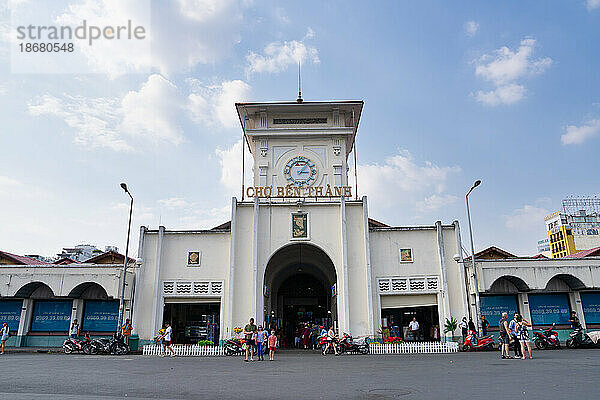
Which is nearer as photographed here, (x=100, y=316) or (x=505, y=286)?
(x=505, y=286)

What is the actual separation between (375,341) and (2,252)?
23.4m

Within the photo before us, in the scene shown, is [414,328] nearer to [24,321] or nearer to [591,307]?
[591,307]

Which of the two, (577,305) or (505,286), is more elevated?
(505,286)

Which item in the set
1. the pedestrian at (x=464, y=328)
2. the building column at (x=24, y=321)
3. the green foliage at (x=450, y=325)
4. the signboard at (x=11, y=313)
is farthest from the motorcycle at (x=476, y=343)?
the signboard at (x=11, y=313)

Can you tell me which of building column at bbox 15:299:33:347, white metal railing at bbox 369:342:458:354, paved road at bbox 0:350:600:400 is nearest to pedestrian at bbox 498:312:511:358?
paved road at bbox 0:350:600:400

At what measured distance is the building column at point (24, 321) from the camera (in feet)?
85.0

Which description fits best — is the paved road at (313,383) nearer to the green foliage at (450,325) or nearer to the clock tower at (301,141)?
the green foliage at (450,325)

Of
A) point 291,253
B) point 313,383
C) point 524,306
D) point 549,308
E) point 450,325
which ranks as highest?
point 291,253

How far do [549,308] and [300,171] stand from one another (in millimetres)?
16144

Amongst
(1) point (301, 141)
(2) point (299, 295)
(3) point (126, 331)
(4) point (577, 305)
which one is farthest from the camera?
(2) point (299, 295)

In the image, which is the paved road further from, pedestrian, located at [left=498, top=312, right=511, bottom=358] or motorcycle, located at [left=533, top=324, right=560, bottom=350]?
motorcycle, located at [left=533, top=324, right=560, bottom=350]

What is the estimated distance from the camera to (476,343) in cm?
2208

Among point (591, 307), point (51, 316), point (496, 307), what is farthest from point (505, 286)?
point (51, 316)

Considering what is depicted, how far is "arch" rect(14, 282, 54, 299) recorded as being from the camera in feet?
83.6
